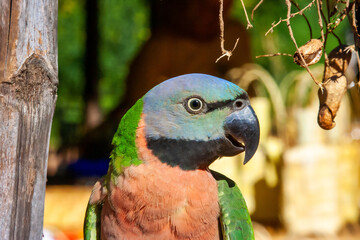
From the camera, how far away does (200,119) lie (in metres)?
1.70

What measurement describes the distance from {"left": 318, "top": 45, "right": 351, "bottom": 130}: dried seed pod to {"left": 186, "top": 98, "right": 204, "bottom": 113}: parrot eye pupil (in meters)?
0.41

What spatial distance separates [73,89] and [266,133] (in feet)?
26.9

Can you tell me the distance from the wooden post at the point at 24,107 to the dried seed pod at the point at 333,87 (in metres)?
0.79

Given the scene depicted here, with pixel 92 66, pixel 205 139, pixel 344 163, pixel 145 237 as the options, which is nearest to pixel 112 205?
pixel 145 237

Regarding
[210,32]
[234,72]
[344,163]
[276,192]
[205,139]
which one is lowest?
[276,192]

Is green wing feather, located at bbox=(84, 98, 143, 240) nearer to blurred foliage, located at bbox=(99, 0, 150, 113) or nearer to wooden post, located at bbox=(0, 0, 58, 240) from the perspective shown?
wooden post, located at bbox=(0, 0, 58, 240)

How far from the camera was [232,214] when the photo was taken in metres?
1.83

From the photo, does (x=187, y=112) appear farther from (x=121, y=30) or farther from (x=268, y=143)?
(x=121, y=30)

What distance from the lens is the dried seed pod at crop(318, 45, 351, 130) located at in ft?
4.81

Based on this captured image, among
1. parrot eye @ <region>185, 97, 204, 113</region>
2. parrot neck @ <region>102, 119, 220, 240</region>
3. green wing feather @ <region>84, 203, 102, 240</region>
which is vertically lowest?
green wing feather @ <region>84, 203, 102, 240</region>

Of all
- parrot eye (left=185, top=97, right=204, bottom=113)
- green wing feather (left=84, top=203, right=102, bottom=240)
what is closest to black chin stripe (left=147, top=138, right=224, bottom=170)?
parrot eye (left=185, top=97, right=204, bottom=113)

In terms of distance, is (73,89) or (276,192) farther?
(73,89)

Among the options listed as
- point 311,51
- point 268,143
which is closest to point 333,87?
point 311,51

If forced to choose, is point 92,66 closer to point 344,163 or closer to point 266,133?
point 266,133
